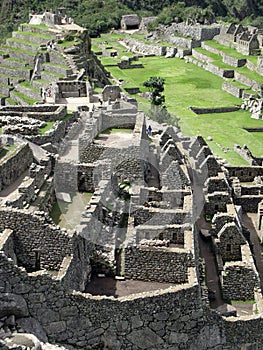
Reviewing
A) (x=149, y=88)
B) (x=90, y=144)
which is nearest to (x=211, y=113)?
(x=149, y=88)

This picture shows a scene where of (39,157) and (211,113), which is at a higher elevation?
(39,157)

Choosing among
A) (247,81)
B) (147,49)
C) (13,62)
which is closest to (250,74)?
(247,81)

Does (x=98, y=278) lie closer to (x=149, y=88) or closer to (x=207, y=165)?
(x=207, y=165)

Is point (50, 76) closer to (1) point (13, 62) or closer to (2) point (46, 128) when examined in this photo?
(1) point (13, 62)

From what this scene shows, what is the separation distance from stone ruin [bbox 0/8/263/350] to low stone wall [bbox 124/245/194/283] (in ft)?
0.10

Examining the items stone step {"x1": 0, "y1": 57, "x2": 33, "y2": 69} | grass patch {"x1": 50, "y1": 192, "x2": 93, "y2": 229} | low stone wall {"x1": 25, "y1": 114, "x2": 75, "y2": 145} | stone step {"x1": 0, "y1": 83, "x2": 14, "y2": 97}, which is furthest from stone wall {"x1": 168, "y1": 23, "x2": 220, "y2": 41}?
grass patch {"x1": 50, "y1": 192, "x2": 93, "y2": 229}

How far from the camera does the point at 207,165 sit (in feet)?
115

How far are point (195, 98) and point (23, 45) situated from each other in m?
19.1

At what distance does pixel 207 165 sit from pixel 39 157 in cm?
1239

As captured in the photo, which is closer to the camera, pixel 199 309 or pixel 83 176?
pixel 199 309

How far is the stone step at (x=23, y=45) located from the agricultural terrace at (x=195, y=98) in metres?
11.2

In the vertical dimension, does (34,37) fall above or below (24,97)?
above

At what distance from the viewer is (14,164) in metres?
23.0

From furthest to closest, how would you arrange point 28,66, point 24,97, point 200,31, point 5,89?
point 200,31, point 28,66, point 5,89, point 24,97
